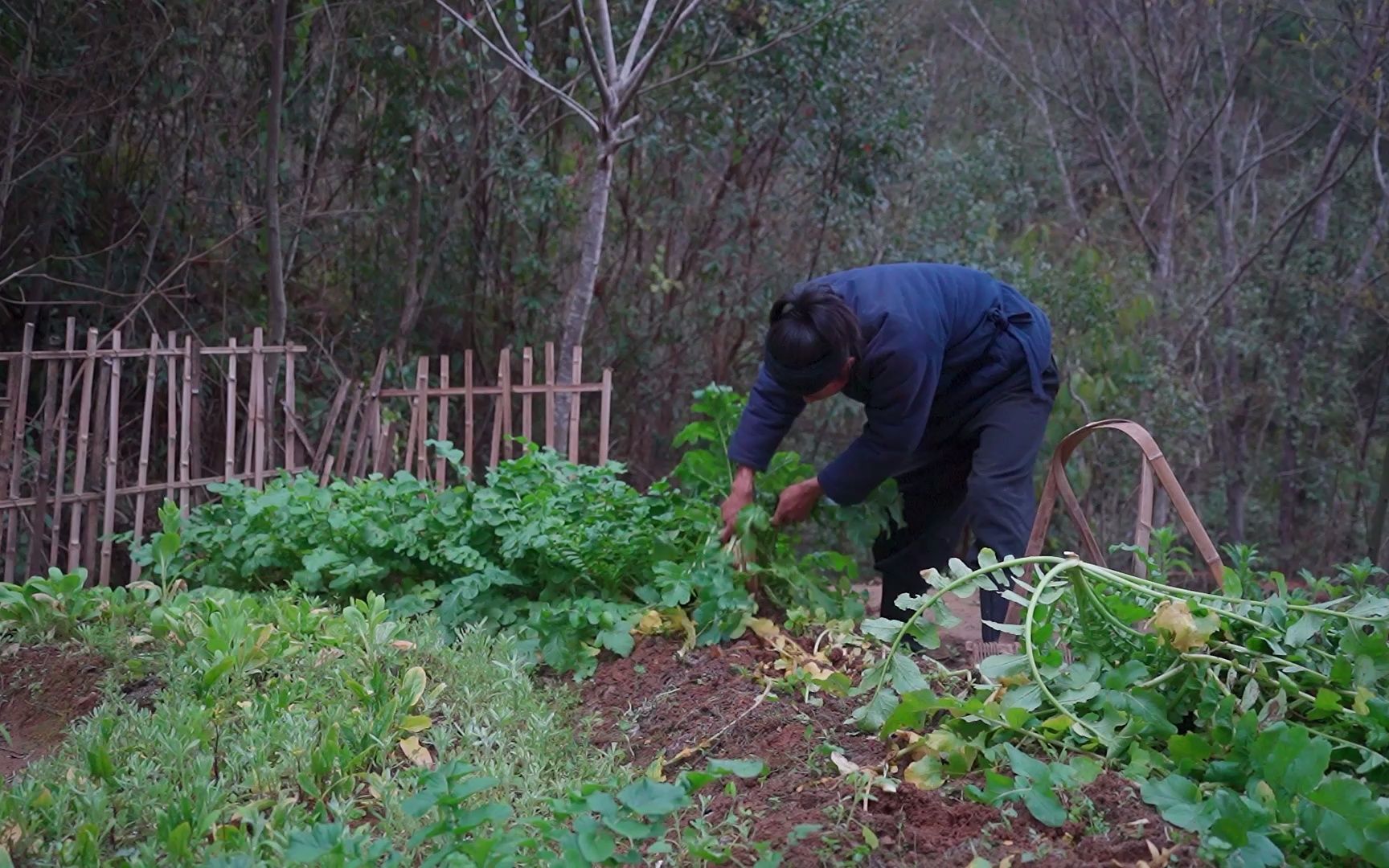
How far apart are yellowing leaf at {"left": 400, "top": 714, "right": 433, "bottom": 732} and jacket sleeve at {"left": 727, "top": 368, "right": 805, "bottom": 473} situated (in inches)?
60.2

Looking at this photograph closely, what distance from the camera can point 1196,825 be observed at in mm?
1984

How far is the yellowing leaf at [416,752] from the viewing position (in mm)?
2564

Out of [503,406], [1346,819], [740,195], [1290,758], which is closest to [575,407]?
[503,406]

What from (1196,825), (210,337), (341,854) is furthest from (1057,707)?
(210,337)

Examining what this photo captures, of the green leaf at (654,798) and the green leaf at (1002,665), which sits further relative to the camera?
the green leaf at (1002,665)

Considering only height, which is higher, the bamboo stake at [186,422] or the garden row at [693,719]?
the bamboo stake at [186,422]

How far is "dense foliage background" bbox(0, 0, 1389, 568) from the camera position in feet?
25.0

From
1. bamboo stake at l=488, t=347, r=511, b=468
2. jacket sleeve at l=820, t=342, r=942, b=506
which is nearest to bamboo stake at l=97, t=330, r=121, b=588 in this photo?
bamboo stake at l=488, t=347, r=511, b=468

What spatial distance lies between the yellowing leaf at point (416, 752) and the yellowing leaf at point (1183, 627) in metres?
1.58

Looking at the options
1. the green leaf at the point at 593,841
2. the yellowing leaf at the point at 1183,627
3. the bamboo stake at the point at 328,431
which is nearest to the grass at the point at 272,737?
the green leaf at the point at 593,841

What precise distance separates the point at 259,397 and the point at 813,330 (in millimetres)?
3752

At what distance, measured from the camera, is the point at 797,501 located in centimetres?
377

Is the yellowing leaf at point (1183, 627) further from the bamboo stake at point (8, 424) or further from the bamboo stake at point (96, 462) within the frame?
the bamboo stake at point (8, 424)

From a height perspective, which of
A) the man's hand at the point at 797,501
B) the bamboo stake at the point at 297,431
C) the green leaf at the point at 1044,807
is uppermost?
the bamboo stake at the point at 297,431
